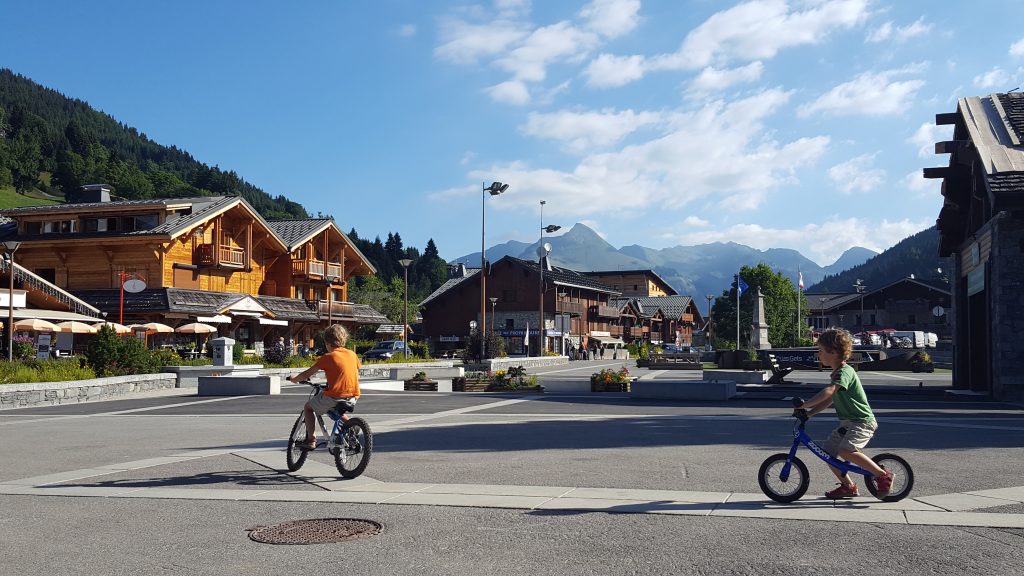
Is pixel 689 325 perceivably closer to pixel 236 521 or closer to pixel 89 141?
pixel 89 141

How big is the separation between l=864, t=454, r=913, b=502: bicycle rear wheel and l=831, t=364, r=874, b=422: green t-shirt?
19.0 inches

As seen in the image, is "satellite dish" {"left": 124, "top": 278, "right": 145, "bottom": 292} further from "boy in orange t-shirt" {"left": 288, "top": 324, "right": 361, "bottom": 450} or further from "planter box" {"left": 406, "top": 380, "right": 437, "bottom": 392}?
"boy in orange t-shirt" {"left": 288, "top": 324, "right": 361, "bottom": 450}

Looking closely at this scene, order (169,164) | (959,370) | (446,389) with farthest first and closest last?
(169,164) < (446,389) < (959,370)

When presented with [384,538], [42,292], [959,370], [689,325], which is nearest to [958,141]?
[959,370]

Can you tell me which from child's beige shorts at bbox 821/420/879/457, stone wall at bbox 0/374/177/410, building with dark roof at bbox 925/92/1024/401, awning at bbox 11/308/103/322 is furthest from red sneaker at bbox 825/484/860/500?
awning at bbox 11/308/103/322

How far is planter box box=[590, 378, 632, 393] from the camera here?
25.1 meters

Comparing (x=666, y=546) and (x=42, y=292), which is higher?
(x=42, y=292)

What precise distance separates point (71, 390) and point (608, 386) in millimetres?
14096

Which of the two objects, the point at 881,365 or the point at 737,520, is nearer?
the point at 737,520

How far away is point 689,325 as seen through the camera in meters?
132

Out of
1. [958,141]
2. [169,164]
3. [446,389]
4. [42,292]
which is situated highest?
[169,164]

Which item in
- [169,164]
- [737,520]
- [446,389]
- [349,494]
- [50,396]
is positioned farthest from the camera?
[169,164]

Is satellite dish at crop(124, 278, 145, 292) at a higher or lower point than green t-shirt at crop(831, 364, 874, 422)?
higher

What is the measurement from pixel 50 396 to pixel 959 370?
80.0ft
